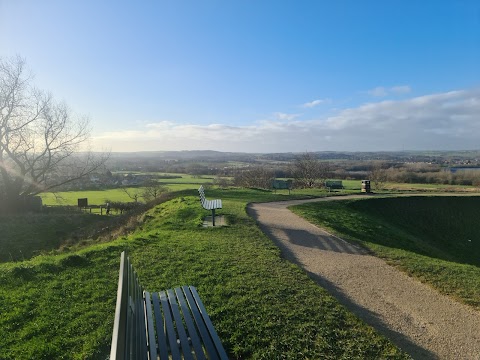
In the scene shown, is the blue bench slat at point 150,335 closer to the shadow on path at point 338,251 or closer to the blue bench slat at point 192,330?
the blue bench slat at point 192,330

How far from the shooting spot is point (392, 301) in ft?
18.3

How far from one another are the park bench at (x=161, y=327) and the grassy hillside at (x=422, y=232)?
186 inches

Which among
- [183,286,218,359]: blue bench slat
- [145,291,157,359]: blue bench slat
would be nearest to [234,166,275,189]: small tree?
[183,286,218,359]: blue bench slat

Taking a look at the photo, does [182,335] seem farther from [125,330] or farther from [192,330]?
[125,330]

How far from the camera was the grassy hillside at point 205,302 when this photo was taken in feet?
13.1

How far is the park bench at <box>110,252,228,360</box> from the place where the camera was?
2.50 meters

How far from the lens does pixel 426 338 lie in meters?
4.41

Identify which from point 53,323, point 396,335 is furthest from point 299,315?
point 53,323

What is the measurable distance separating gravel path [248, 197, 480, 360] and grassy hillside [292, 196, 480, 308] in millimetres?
529

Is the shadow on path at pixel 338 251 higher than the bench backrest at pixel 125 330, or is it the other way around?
the bench backrest at pixel 125 330

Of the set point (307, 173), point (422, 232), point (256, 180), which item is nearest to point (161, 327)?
point (422, 232)

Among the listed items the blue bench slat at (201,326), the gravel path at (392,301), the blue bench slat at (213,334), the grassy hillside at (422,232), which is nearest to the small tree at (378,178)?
the grassy hillside at (422,232)

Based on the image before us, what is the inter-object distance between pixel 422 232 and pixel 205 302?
54.4 ft

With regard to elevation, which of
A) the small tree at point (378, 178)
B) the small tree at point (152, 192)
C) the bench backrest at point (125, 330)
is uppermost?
the bench backrest at point (125, 330)
